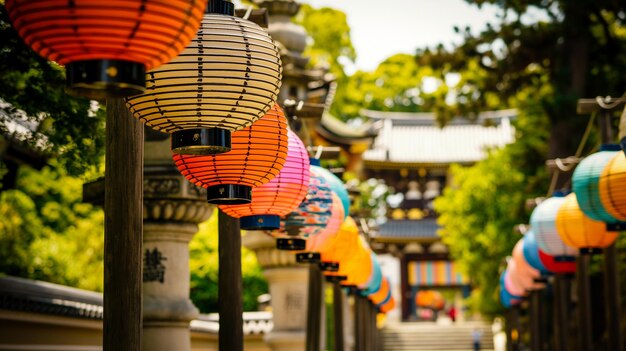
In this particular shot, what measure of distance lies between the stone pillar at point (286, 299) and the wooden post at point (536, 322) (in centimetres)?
872

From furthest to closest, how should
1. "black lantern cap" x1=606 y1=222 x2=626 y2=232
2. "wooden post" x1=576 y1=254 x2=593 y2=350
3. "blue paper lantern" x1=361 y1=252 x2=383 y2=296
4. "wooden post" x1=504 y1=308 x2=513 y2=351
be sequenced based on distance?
"wooden post" x1=504 y1=308 x2=513 y2=351 < "blue paper lantern" x1=361 y1=252 x2=383 y2=296 < "wooden post" x1=576 y1=254 x2=593 y2=350 < "black lantern cap" x1=606 y1=222 x2=626 y2=232

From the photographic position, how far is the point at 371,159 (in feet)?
149

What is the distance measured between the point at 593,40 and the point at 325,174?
1567 cm

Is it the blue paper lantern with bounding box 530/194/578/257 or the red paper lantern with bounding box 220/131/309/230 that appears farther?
the blue paper lantern with bounding box 530/194/578/257

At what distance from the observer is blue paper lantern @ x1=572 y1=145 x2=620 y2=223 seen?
29.0 feet

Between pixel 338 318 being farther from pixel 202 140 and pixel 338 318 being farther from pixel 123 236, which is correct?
pixel 202 140

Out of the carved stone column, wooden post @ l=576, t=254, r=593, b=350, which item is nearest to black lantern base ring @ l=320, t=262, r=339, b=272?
the carved stone column

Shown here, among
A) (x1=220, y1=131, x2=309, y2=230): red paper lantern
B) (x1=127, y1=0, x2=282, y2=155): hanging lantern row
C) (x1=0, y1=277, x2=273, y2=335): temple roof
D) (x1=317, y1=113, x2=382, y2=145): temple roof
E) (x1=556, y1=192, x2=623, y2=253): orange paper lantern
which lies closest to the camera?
(x1=127, y1=0, x2=282, y2=155): hanging lantern row

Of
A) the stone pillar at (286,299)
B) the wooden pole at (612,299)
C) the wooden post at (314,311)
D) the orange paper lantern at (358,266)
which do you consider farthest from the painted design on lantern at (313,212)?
the wooden pole at (612,299)

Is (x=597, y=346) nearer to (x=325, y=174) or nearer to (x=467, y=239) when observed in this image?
(x=467, y=239)

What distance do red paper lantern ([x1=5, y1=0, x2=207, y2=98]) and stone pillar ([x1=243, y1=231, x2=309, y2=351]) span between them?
10.2m

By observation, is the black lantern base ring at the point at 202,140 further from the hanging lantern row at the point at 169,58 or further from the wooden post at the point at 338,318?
the wooden post at the point at 338,318

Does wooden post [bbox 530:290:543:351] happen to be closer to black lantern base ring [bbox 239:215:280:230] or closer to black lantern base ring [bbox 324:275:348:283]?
black lantern base ring [bbox 324:275:348:283]

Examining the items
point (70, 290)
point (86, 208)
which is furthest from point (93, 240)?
point (70, 290)
